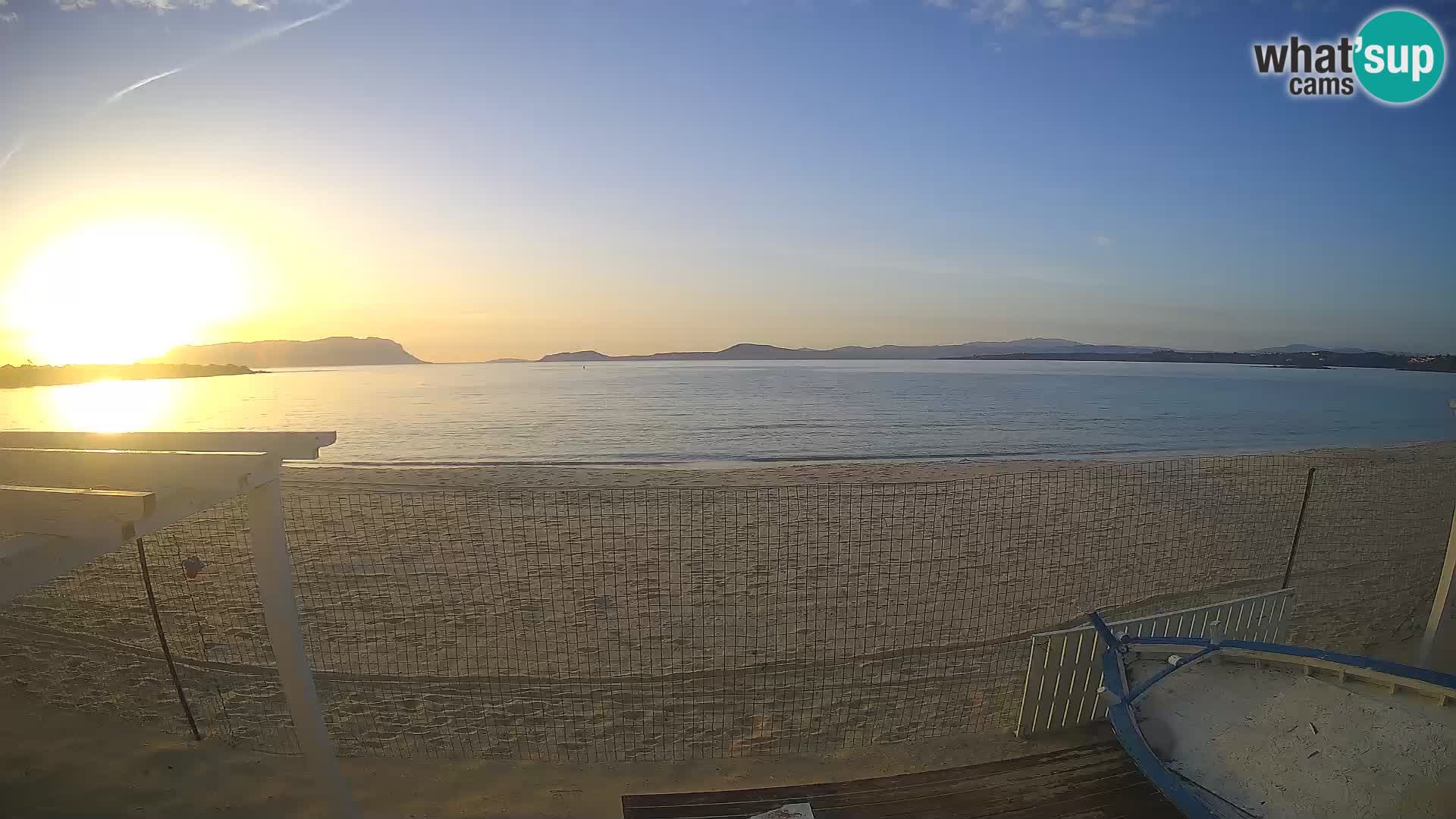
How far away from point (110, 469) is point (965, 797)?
4.23m

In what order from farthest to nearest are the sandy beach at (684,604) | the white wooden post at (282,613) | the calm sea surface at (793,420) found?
1. the calm sea surface at (793,420)
2. the sandy beach at (684,604)
3. the white wooden post at (282,613)

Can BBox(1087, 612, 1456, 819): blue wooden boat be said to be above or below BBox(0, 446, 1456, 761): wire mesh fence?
above

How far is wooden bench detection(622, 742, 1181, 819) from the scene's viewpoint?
3779mm

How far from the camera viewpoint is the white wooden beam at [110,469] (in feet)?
9.59

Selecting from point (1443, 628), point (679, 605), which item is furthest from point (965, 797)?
point (1443, 628)

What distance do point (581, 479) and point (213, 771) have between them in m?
14.8

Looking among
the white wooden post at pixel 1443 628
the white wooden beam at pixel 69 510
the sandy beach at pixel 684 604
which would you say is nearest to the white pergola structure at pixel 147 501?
the white wooden beam at pixel 69 510

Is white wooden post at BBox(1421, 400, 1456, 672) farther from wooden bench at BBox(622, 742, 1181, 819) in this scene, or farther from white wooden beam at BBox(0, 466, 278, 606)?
white wooden beam at BBox(0, 466, 278, 606)

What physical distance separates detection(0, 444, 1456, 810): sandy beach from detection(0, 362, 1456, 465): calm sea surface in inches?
405

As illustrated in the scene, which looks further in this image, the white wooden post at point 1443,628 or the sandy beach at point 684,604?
the sandy beach at point 684,604

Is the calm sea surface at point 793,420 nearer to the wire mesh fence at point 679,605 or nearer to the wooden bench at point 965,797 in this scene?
the wire mesh fence at point 679,605

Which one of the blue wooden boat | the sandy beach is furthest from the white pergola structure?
the blue wooden boat

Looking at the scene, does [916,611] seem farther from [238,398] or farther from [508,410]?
[238,398]

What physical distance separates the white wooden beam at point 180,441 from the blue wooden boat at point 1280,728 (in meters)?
4.64
